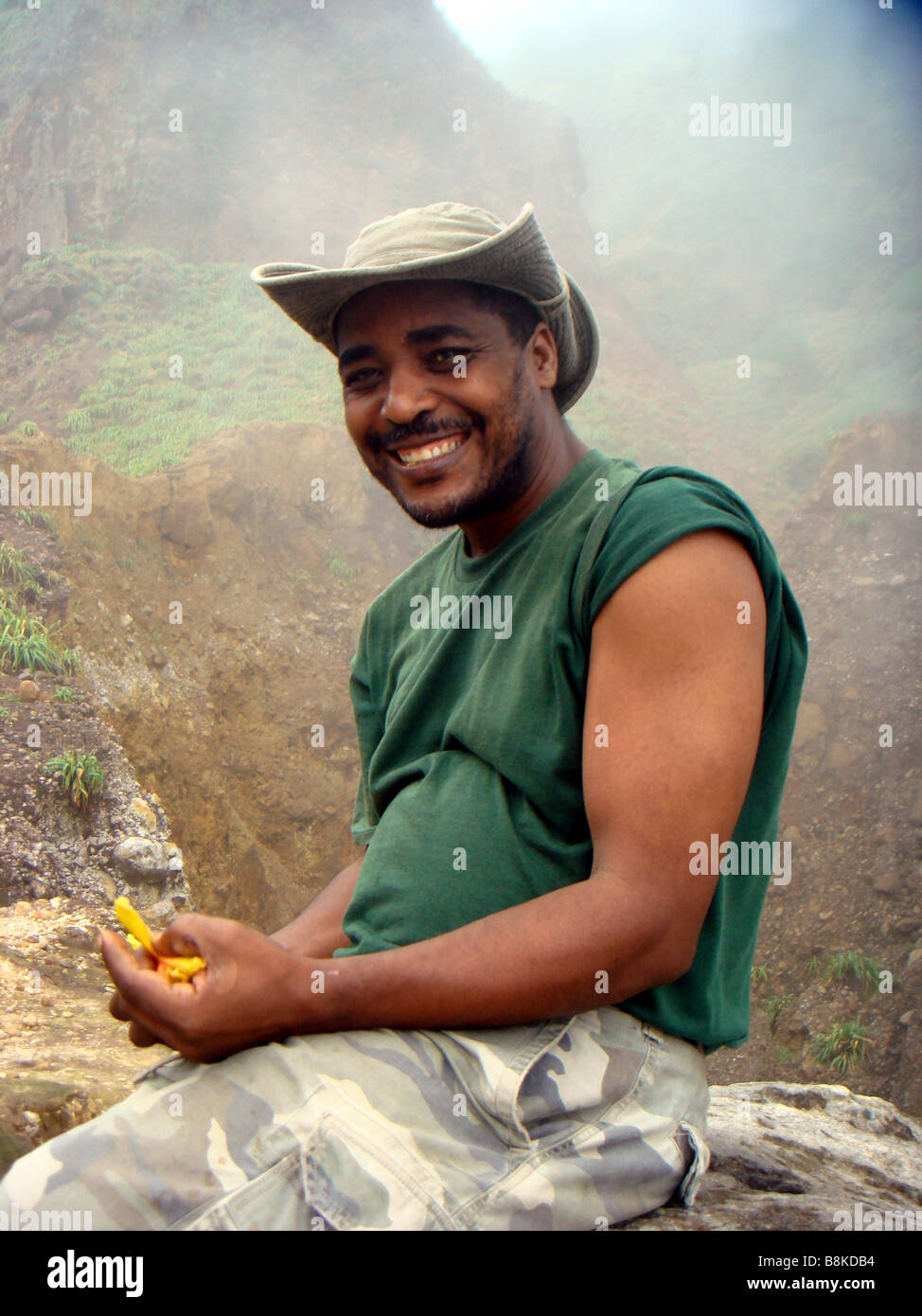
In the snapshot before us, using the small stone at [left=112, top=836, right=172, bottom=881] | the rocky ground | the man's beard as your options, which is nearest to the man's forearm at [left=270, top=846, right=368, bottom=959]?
the man's beard

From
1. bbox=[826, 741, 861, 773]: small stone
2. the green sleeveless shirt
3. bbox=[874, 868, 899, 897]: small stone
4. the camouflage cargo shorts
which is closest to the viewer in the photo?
the camouflage cargo shorts

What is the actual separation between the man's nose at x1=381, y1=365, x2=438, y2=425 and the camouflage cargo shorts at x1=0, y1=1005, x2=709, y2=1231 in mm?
1026

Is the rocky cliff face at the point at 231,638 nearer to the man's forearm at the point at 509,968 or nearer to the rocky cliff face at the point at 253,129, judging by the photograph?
the man's forearm at the point at 509,968

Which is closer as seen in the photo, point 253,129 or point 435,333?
point 435,333

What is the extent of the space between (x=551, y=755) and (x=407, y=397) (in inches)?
27.1

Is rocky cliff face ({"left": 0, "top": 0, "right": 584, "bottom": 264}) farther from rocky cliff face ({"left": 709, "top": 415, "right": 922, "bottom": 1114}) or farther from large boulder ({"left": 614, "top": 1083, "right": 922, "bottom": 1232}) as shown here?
large boulder ({"left": 614, "top": 1083, "right": 922, "bottom": 1232})

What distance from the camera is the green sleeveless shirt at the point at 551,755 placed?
5.07 ft

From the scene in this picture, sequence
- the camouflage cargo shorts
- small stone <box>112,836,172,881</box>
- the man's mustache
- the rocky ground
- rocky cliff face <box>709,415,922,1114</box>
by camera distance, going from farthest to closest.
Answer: rocky cliff face <box>709,415,922,1114</box> → small stone <box>112,836,172,881</box> → the rocky ground → the man's mustache → the camouflage cargo shorts

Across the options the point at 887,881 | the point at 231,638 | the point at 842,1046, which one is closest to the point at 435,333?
the point at 842,1046

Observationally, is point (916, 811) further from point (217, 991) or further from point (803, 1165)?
point (217, 991)

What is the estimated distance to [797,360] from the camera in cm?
2019

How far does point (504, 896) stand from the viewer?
156cm

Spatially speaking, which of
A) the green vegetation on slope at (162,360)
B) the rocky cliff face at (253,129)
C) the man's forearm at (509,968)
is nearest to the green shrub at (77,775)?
the man's forearm at (509,968)

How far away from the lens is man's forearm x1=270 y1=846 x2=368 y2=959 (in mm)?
1993
